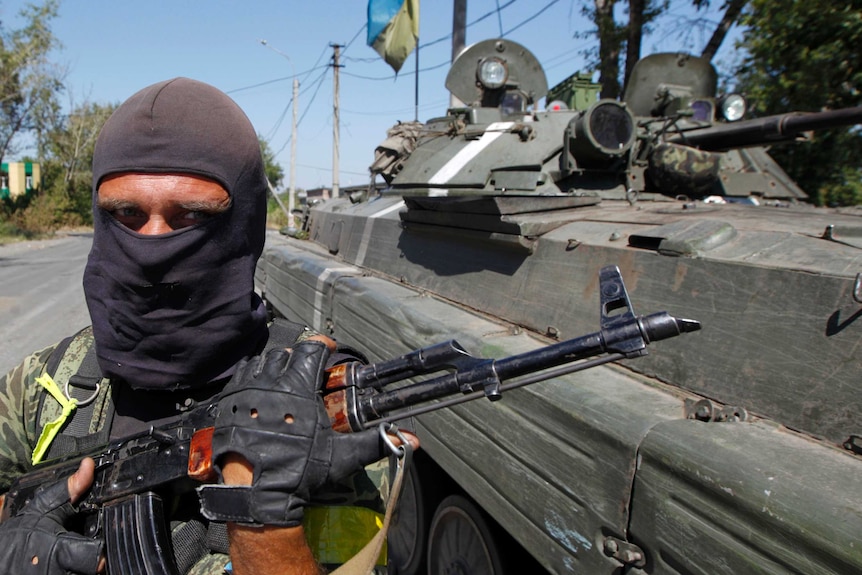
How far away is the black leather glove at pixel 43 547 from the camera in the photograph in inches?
48.0

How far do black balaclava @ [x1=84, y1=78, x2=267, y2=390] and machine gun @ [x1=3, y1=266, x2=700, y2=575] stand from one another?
148 mm

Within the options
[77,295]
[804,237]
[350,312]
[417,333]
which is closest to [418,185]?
[350,312]

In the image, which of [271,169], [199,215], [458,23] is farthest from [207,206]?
[271,169]

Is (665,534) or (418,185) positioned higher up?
(418,185)

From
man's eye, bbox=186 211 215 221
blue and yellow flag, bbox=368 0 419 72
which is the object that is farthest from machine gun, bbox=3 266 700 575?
blue and yellow flag, bbox=368 0 419 72

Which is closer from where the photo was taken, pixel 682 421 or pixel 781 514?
pixel 781 514

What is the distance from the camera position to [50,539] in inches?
48.8

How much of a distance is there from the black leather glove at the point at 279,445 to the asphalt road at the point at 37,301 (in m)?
5.47

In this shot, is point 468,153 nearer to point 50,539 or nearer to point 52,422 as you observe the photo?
point 52,422

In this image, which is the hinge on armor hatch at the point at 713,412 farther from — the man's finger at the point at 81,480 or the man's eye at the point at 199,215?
the man's finger at the point at 81,480

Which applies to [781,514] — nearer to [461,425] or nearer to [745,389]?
[745,389]

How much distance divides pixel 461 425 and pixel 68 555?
1492mm

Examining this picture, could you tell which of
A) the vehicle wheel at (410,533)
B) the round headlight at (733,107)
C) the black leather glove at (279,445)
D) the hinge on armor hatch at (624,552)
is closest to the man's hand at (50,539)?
the black leather glove at (279,445)

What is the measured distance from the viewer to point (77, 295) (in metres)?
9.96
